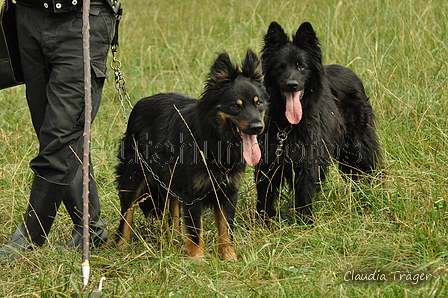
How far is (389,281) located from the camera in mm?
2754

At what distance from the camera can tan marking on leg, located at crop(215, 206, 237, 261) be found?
138 inches

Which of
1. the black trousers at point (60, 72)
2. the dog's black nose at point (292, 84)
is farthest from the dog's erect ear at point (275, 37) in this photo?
the black trousers at point (60, 72)

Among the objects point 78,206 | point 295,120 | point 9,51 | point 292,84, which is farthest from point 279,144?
point 9,51

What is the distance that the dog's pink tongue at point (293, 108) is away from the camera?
161 inches

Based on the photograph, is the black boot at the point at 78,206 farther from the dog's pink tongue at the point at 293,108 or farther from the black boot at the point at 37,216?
the dog's pink tongue at the point at 293,108

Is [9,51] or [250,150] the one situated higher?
[9,51]

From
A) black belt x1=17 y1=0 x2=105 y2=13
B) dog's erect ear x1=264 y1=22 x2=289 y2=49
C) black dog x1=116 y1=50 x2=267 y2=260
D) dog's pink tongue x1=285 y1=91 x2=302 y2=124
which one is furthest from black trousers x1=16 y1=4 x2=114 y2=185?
dog's pink tongue x1=285 y1=91 x2=302 y2=124

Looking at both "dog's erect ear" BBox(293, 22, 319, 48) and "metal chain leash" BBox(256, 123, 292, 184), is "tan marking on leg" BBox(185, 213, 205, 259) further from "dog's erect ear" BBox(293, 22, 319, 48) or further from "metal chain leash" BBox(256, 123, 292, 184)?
"dog's erect ear" BBox(293, 22, 319, 48)

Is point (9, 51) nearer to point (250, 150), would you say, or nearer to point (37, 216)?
point (37, 216)

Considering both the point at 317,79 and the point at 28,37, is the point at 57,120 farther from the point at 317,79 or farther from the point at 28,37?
the point at 317,79

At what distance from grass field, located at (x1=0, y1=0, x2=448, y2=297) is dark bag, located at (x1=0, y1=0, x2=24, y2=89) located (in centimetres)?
109

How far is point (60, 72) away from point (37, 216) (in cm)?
98

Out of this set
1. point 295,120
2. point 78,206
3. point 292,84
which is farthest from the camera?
point 295,120

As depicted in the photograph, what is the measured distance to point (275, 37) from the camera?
4.14 meters
